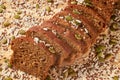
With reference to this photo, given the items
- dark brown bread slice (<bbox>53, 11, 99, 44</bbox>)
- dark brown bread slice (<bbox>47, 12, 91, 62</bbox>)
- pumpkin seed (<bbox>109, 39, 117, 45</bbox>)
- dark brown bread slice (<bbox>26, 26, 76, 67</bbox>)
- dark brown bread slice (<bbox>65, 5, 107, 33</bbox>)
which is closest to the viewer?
dark brown bread slice (<bbox>26, 26, 76, 67</bbox>)

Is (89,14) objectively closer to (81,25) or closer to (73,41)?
(81,25)

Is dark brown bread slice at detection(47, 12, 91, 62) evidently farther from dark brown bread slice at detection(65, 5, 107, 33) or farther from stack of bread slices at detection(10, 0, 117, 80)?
Result: dark brown bread slice at detection(65, 5, 107, 33)

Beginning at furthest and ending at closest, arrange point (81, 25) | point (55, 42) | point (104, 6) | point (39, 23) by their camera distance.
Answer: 1. point (39, 23)
2. point (104, 6)
3. point (81, 25)
4. point (55, 42)

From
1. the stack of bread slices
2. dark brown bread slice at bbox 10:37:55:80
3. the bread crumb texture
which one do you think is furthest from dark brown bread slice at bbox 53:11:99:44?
dark brown bread slice at bbox 10:37:55:80

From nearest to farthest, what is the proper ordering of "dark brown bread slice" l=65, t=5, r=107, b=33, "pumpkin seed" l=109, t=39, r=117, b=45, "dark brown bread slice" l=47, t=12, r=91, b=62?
"dark brown bread slice" l=47, t=12, r=91, b=62 < "dark brown bread slice" l=65, t=5, r=107, b=33 < "pumpkin seed" l=109, t=39, r=117, b=45

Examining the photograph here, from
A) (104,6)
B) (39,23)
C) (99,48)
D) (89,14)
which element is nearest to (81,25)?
(89,14)

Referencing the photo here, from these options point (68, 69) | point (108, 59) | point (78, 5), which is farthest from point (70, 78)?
point (78, 5)
